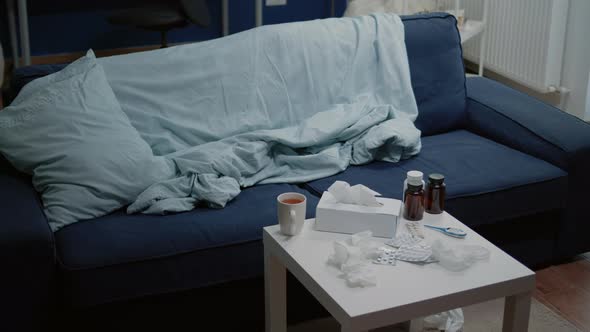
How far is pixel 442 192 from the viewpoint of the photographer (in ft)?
6.70

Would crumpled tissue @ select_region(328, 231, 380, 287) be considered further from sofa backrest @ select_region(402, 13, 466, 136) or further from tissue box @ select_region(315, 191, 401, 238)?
sofa backrest @ select_region(402, 13, 466, 136)

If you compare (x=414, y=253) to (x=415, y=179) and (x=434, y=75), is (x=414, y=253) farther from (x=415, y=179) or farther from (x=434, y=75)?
(x=434, y=75)

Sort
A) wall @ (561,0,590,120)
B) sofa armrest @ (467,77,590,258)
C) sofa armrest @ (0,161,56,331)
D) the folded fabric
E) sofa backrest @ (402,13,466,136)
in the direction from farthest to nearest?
wall @ (561,0,590,120) < sofa backrest @ (402,13,466,136) < sofa armrest @ (467,77,590,258) < the folded fabric < sofa armrest @ (0,161,56,331)

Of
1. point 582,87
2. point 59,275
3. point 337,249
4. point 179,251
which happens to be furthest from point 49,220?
point 582,87

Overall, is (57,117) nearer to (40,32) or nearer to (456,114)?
(456,114)

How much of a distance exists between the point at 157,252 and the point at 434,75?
130cm

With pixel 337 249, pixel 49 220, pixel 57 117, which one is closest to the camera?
pixel 337 249

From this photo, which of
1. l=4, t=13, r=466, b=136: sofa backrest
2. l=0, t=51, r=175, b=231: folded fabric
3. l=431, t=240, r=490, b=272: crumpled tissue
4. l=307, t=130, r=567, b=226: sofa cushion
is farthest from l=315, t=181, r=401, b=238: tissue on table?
l=4, t=13, r=466, b=136: sofa backrest

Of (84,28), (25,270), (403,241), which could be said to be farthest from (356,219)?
(84,28)

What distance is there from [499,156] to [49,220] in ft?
4.62

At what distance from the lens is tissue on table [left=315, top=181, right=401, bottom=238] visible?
1.92 m

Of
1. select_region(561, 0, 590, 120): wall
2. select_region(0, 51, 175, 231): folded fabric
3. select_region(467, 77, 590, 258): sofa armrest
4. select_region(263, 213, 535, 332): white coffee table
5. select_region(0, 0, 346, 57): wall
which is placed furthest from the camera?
select_region(0, 0, 346, 57): wall

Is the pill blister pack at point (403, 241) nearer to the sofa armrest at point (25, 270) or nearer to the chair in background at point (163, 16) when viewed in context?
the sofa armrest at point (25, 270)

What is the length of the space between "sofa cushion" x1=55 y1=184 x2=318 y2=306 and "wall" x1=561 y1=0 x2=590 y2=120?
226 cm
